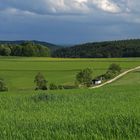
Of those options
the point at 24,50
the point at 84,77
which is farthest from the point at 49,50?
the point at 84,77

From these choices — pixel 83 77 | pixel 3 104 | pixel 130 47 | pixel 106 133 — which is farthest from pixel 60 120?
pixel 130 47

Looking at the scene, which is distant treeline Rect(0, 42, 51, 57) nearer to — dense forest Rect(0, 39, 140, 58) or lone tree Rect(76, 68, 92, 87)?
dense forest Rect(0, 39, 140, 58)

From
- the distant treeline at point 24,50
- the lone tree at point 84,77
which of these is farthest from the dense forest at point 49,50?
the lone tree at point 84,77

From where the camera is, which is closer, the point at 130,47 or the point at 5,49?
the point at 5,49

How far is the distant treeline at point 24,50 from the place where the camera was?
527 feet

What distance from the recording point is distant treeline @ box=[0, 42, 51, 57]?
160m

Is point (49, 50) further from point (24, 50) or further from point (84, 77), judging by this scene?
point (84, 77)

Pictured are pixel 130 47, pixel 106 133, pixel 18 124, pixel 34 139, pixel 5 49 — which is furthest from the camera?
pixel 130 47

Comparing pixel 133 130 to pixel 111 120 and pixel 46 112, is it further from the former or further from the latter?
pixel 46 112

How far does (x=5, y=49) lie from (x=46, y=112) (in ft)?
478

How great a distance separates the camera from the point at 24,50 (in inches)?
6609

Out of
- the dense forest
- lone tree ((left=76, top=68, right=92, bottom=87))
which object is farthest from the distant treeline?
lone tree ((left=76, top=68, right=92, bottom=87))

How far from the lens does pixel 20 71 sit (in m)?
105

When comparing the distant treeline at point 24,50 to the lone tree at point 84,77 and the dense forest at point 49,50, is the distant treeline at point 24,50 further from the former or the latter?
the lone tree at point 84,77
